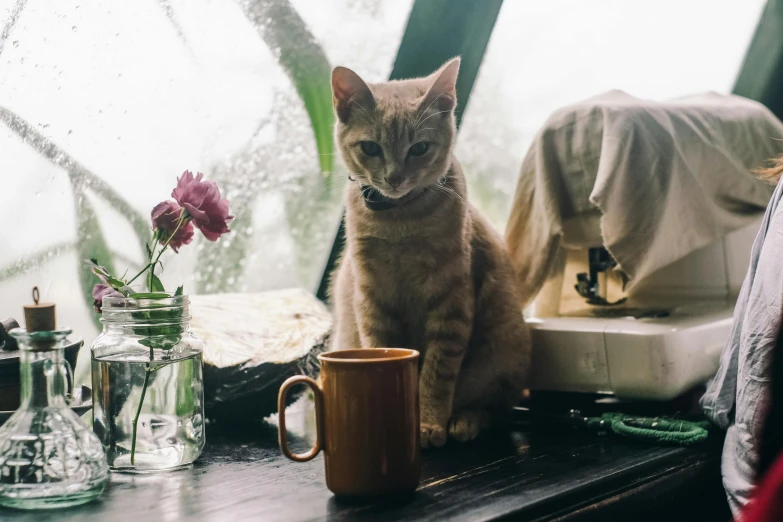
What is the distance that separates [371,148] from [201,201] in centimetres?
32

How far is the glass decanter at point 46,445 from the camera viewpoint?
Answer: 0.86 m

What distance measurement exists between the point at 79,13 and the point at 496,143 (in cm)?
116

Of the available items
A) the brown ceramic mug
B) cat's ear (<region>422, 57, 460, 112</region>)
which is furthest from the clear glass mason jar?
cat's ear (<region>422, 57, 460, 112</region>)

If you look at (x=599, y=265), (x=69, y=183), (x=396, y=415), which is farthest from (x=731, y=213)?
(x=69, y=183)

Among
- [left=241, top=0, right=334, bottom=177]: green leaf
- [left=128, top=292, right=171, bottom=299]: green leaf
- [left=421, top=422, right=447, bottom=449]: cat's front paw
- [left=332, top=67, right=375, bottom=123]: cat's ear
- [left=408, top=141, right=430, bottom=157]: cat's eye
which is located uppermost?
[left=241, top=0, right=334, bottom=177]: green leaf

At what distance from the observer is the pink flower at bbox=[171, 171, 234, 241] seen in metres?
1.02

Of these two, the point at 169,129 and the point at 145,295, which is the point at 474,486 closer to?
the point at 145,295

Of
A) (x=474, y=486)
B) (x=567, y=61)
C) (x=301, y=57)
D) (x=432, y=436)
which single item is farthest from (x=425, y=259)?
(x=567, y=61)

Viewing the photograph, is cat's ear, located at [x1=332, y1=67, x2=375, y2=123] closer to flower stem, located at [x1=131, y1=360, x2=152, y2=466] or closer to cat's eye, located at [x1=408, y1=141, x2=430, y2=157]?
cat's eye, located at [x1=408, y1=141, x2=430, y2=157]

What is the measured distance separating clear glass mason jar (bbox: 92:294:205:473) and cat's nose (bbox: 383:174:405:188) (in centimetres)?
37

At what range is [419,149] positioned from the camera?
123cm

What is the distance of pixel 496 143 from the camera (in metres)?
2.08

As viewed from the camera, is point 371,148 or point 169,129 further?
point 169,129

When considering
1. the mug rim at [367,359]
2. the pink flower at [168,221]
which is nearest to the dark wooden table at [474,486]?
the mug rim at [367,359]
